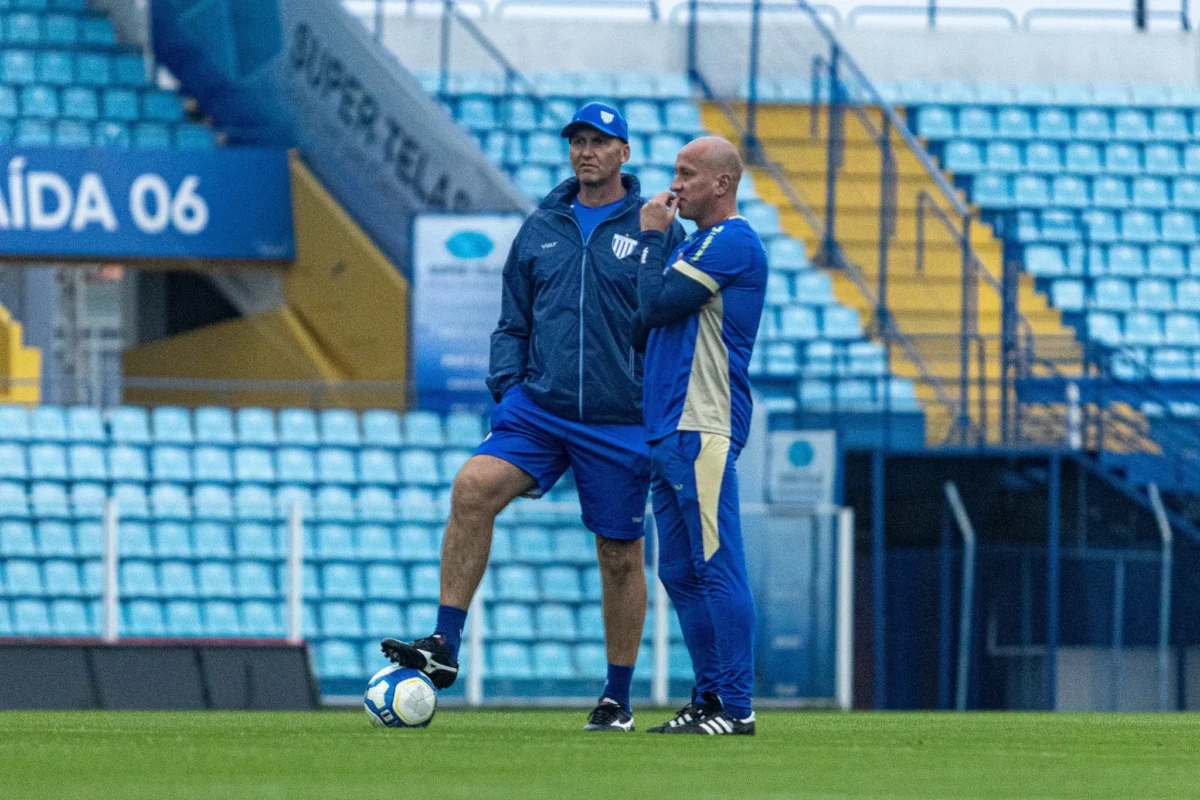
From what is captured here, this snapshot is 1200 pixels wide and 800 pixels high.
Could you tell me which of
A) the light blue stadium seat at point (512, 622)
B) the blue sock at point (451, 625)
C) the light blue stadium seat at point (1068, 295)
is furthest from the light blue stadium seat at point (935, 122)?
the blue sock at point (451, 625)

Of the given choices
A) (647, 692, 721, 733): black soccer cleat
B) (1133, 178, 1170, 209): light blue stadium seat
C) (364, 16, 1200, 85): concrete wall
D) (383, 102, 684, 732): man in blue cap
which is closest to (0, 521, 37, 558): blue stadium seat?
(364, 16, 1200, 85): concrete wall

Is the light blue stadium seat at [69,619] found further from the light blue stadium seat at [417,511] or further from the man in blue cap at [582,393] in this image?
the man in blue cap at [582,393]

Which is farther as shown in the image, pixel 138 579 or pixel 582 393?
pixel 138 579

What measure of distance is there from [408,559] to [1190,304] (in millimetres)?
7555

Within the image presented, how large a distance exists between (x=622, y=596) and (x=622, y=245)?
0.99m

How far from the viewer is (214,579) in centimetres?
1382

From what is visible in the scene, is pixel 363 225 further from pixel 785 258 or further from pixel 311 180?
pixel 785 258

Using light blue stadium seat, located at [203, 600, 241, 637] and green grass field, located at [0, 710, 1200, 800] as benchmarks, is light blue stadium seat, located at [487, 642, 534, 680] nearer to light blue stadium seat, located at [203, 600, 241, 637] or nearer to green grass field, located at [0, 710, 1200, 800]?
light blue stadium seat, located at [203, 600, 241, 637]

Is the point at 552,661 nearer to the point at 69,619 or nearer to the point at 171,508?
the point at 171,508

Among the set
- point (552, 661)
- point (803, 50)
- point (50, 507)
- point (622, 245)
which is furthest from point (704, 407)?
point (803, 50)

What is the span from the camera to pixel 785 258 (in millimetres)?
18250

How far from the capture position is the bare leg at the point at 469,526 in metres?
6.71

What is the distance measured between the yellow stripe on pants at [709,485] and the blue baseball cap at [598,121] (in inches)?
37.4

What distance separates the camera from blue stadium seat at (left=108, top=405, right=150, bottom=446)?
50.0 feet
